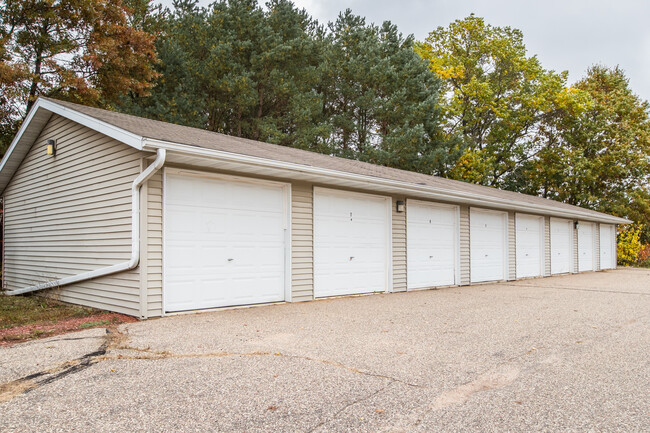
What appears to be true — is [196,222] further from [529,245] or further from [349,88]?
[349,88]

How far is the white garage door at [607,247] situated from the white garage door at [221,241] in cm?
1622

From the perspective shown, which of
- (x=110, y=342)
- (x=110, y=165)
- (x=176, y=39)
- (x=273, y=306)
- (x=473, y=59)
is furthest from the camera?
(x=473, y=59)

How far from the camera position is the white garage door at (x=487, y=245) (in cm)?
1160

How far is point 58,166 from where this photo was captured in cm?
806

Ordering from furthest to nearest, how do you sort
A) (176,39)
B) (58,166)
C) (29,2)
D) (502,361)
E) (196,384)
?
(176,39), (29,2), (58,166), (502,361), (196,384)

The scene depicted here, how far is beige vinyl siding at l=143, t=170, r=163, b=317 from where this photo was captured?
19.2ft

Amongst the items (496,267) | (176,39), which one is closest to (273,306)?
(496,267)

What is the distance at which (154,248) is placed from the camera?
234 inches

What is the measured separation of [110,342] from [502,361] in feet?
12.1

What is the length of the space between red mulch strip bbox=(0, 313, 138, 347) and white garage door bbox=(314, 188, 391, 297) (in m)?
3.29

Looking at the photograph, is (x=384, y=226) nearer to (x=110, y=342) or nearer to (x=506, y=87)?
(x=110, y=342)

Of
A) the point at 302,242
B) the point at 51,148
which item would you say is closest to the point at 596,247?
the point at 302,242

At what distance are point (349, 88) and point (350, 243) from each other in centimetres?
1383

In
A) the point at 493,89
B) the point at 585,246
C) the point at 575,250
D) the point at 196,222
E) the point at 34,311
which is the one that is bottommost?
the point at 34,311
